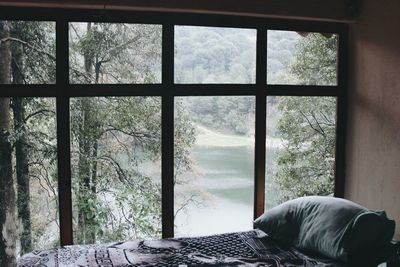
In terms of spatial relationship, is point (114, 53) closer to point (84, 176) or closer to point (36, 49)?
point (36, 49)

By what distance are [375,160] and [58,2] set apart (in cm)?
269

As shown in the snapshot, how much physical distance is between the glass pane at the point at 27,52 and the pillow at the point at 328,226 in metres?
1.90

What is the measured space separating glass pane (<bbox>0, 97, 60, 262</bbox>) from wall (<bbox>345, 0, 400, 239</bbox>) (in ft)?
8.13

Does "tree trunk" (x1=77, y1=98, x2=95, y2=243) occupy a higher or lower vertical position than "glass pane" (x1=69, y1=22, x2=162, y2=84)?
lower

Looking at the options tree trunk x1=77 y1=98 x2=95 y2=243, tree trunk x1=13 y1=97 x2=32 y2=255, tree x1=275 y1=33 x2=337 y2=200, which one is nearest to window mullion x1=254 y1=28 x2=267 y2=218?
tree x1=275 y1=33 x2=337 y2=200

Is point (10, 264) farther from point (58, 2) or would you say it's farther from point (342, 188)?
point (342, 188)

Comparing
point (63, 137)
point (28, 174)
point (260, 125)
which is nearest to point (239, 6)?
point (260, 125)

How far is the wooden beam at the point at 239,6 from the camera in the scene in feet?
9.95

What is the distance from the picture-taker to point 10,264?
3221 millimetres

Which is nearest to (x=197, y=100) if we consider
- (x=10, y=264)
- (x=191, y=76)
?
(x=191, y=76)

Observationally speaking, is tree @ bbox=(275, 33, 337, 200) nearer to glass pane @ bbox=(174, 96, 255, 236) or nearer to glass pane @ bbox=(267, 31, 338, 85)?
glass pane @ bbox=(267, 31, 338, 85)

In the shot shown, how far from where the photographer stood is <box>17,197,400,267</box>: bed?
2.55 m

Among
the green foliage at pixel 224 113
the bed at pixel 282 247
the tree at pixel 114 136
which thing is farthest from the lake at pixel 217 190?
the bed at pixel 282 247

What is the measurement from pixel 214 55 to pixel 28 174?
1.69 metres
